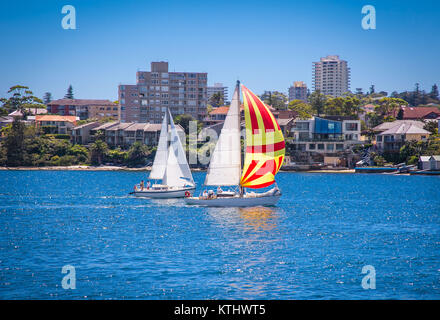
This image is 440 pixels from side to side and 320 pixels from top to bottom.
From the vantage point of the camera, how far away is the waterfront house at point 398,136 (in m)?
129

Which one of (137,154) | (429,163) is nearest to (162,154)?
(429,163)

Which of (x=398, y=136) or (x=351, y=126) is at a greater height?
(x=351, y=126)

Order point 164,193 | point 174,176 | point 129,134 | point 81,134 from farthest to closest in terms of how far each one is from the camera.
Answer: point 81,134, point 129,134, point 174,176, point 164,193

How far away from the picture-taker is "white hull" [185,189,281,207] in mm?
53469

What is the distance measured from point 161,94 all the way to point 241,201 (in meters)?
127

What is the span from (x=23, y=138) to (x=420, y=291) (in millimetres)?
135875

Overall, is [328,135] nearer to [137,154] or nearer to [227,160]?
[137,154]

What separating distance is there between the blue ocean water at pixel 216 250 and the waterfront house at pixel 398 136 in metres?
68.6

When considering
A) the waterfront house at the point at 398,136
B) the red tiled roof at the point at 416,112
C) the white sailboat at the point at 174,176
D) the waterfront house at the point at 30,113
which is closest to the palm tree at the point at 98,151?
the waterfront house at the point at 30,113

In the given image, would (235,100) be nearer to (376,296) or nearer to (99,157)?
(376,296)

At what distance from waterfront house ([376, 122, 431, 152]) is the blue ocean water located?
6855 centimetres

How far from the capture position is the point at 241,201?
53656 millimetres

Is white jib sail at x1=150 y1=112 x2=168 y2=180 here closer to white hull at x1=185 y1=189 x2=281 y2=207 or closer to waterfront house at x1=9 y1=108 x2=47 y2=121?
white hull at x1=185 y1=189 x2=281 y2=207

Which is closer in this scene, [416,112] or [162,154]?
[162,154]
